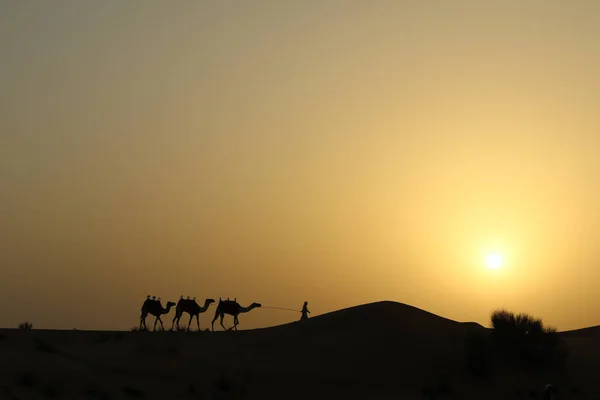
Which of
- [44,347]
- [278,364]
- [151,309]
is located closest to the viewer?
[44,347]

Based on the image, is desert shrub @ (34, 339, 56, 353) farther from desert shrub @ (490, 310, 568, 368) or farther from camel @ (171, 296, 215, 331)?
desert shrub @ (490, 310, 568, 368)

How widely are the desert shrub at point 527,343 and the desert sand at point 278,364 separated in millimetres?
841

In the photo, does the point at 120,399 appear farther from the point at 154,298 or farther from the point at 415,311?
the point at 415,311

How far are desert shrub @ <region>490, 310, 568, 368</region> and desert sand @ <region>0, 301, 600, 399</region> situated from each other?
33.1 inches

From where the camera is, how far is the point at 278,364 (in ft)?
133

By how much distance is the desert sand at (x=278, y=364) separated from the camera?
114ft

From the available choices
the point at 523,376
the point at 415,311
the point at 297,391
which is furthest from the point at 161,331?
the point at 523,376

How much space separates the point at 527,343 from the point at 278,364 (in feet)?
40.6

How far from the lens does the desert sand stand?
34625 millimetres

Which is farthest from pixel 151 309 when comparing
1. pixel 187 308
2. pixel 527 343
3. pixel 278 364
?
pixel 527 343

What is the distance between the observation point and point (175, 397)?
3478cm

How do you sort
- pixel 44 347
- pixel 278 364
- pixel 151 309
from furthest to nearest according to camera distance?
1. pixel 151 309
2. pixel 278 364
3. pixel 44 347

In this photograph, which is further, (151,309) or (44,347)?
(151,309)

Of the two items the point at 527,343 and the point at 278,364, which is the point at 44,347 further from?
the point at 527,343
